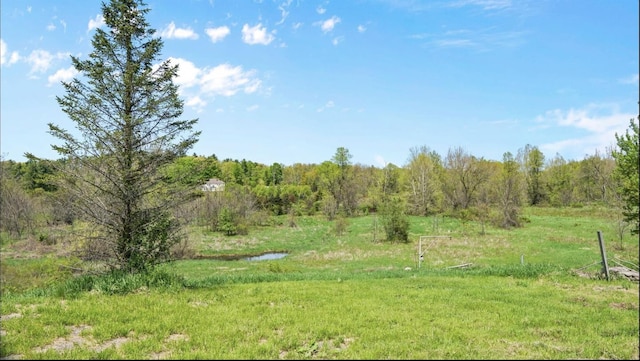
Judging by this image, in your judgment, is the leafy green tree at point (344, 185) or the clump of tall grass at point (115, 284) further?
the leafy green tree at point (344, 185)

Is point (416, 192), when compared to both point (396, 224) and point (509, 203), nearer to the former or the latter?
point (509, 203)

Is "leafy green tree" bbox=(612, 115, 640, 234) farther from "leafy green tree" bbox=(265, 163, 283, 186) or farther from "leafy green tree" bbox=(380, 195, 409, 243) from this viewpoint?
"leafy green tree" bbox=(265, 163, 283, 186)

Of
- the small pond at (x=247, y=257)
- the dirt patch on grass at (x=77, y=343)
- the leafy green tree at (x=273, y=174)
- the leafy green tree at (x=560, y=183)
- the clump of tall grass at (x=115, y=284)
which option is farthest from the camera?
the leafy green tree at (x=273, y=174)

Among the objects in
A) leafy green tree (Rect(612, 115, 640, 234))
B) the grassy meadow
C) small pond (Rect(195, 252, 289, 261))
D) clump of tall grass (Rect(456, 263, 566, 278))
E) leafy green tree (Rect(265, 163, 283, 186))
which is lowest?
small pond (Rect(195, 252, 289, 261))

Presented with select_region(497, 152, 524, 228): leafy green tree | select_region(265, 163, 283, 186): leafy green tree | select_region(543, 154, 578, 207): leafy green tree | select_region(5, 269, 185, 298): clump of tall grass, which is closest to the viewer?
select_region(5, 269, 185, 298): clump of tall grass

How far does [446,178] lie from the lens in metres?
67.1

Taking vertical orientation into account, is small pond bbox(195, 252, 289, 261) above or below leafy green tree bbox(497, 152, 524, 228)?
below

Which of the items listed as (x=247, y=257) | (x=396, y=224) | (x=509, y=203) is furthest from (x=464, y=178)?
(x=247, y=257)

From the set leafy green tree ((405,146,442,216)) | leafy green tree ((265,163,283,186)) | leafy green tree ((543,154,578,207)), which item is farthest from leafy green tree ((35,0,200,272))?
leafy green tree ((265,163,283,186))

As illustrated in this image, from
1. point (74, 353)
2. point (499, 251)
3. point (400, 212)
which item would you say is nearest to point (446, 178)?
point (400, 212)

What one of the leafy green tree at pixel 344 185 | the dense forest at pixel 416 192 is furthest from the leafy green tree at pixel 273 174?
the leafy green tree at pixel 344 185

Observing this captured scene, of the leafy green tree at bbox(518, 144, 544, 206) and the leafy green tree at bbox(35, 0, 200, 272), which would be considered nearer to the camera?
the leafy green tree at bbox(35, 0, 200, 272)

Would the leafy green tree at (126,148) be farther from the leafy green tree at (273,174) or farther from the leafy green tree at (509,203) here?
the leafy green tree at (273,174)

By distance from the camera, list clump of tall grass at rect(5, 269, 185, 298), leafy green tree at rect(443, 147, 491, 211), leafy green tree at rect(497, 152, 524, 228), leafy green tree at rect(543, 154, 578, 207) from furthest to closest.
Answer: leafy green tree at rect(543, 154, 578, 207) → leafy green tree at rect(443, 147, 491, 211) → leafy green tree at rect(497, 152, 524, 228) → clump of tall grass at rect(5, 269, 185, 298)
